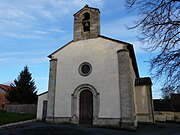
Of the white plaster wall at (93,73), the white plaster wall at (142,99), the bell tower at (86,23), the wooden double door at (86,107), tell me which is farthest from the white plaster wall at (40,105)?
the white plaster wall at (142,99)

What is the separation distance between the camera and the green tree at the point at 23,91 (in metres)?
29.2

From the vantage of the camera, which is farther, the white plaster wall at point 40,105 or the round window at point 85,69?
the white plaster wall at point 40,105

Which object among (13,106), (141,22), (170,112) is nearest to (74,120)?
(141,22)

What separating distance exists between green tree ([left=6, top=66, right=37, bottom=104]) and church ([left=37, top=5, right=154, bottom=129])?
43.2 feet

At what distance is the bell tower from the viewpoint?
16.7 meters

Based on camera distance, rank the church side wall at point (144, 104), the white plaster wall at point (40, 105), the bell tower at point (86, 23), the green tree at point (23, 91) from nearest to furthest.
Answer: the bell tower at point (86, 23) → the white plaster wall at point (40, 105) → the church side wall at point (144, 104) → the green tree at point (23, 91)

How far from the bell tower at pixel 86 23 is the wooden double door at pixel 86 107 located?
17.7 feet

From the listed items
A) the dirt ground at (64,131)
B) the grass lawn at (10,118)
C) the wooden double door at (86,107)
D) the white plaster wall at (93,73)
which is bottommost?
the dirt ground at (64,131)

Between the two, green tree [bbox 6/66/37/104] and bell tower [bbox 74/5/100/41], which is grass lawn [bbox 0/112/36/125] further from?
green tree [bbox 6/66/37/104]

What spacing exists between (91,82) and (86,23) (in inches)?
236

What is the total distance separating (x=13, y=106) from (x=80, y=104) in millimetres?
15262

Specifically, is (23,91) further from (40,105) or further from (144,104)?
(144,104)

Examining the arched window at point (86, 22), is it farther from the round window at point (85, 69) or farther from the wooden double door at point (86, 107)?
the wooden double door at point (86, 107)

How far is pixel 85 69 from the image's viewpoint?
52.5 ft
